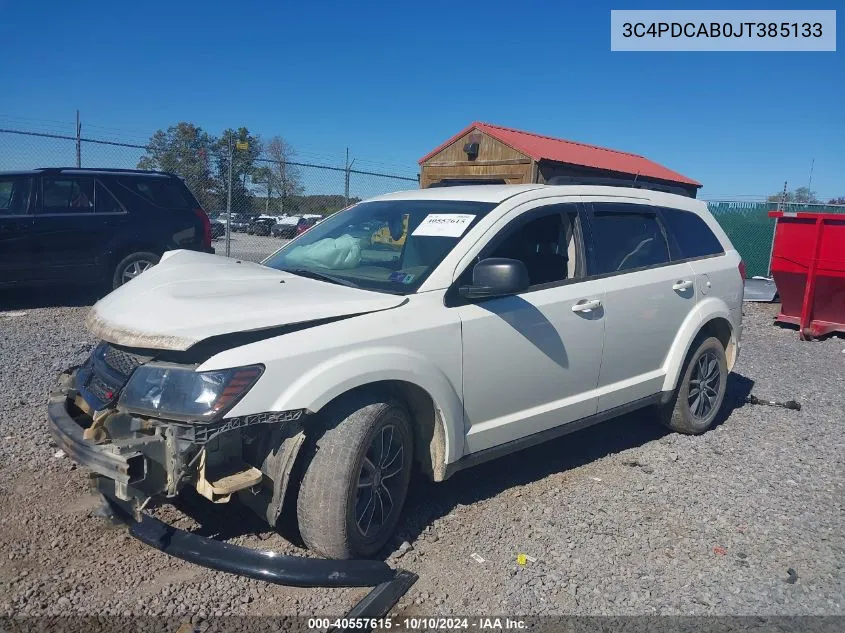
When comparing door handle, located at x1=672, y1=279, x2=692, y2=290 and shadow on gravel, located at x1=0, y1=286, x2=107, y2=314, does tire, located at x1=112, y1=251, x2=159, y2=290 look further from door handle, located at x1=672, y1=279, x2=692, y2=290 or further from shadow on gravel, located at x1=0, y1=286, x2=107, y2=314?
door handle, located at x1=672, y1=279, x2=692, y2=290

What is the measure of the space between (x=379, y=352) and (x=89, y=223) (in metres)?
7.40

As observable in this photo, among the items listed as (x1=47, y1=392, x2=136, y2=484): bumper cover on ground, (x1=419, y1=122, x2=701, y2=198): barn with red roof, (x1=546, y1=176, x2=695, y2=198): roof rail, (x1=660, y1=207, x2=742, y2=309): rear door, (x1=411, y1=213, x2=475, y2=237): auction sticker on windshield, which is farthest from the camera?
(x1=419, y1=122, x2=701, y2=198): barn with red roof

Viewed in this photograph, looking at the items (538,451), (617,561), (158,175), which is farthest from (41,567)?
(158,175)

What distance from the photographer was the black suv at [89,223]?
879cm

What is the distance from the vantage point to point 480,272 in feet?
11.7

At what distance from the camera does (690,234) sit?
5.40 meters

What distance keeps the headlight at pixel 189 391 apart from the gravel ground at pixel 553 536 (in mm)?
835

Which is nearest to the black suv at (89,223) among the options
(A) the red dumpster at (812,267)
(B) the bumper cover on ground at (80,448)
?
(B) the bumper cover on ground at (80,448)

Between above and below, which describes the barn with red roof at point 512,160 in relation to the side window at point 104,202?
above

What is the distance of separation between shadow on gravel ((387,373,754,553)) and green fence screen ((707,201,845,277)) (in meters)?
11.6

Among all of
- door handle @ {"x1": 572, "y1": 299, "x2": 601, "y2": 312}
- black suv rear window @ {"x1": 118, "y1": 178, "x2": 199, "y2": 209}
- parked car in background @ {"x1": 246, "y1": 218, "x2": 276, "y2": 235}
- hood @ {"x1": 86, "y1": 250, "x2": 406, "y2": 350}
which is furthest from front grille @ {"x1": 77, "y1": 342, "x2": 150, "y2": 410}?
parked car in background @ {"x1": 246, "y1": 218, "x2": 276, "y2": 235}

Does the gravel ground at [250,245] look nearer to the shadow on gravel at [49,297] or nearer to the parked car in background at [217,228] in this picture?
Answer: the parked car in background at [217,228]

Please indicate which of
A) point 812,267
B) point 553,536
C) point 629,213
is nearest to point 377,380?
point 553,536

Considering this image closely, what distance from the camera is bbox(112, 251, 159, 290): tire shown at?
9422 mm
